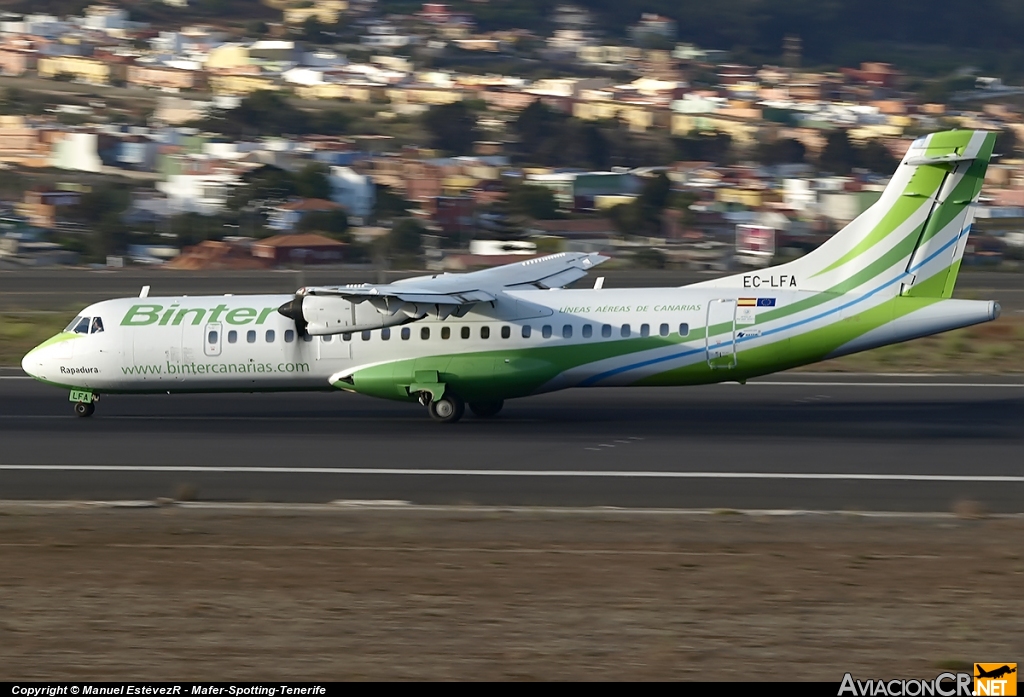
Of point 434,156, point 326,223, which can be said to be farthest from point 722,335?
point 434,156

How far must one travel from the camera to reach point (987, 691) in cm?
890

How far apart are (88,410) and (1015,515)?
17.9m

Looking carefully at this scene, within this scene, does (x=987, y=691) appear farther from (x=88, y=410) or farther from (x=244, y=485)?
(x=88, y=410)

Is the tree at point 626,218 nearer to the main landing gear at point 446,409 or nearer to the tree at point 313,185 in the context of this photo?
the tree at point 313,185

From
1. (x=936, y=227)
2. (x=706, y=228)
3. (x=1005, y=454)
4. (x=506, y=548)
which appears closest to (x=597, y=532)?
(x=506, y=548)

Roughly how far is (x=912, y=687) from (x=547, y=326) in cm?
1582

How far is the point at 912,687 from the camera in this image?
9008mm

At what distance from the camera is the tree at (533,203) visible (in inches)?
3548

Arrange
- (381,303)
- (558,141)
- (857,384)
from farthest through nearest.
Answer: (558,141) < (857,384) < (381,303)

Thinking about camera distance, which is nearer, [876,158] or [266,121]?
[876,158]

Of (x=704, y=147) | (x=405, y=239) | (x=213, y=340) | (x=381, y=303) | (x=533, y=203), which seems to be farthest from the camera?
(x=704, y=147)

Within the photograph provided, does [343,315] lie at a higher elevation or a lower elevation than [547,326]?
higher

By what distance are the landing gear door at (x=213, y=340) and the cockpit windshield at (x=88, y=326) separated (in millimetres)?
2444

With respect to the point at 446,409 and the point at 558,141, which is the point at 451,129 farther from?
the point at 446,409
